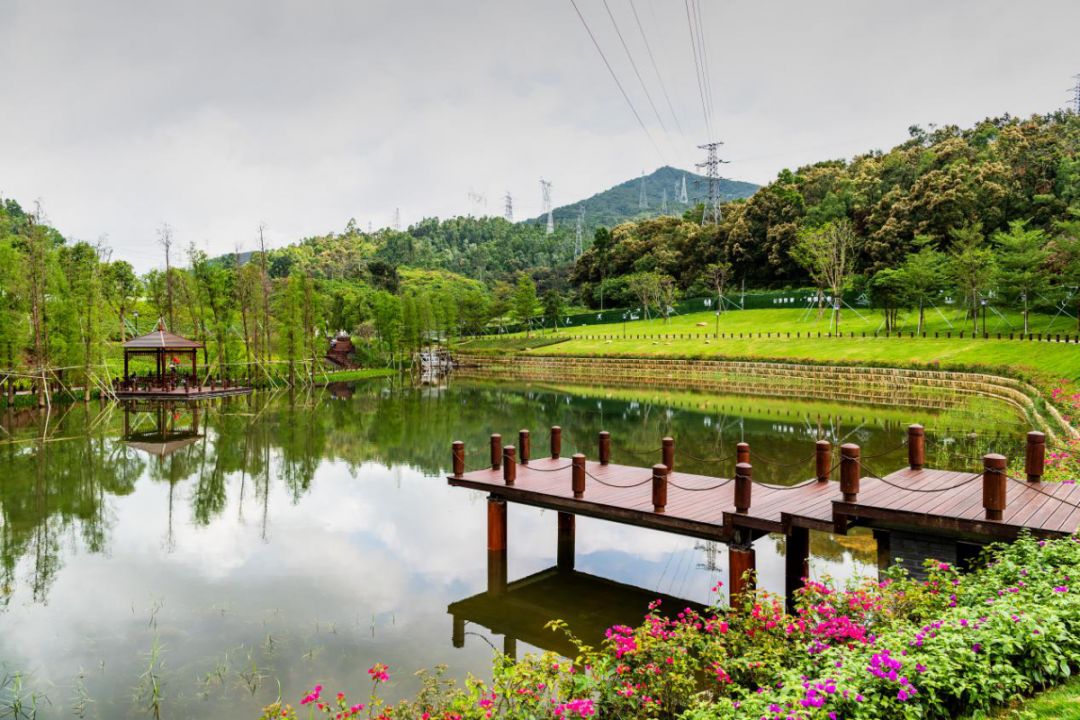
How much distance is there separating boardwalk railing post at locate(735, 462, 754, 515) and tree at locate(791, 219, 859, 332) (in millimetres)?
44539

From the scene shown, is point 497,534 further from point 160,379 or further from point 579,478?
point 160,379

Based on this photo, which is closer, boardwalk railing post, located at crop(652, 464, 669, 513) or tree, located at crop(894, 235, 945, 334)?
boardwalk railing post, located at crop(652, 464, 669, 513)

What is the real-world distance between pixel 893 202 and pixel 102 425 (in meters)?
60.0

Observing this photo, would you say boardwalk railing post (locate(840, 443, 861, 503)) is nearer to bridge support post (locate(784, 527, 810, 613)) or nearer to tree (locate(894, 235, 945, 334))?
bridge support post (locate(784, 527, 810, 613))

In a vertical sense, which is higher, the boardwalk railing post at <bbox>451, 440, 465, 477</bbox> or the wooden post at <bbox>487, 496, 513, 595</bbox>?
the boardwalk railing post at <bbox>451, 440, 465, 477</bbox>

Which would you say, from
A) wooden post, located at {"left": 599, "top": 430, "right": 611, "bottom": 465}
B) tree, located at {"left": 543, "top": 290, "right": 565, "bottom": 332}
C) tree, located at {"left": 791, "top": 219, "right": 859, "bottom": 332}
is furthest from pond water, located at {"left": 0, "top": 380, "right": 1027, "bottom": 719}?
tree, located at {"left": 543, "top": 290, "right": 565, "bottom": 332}

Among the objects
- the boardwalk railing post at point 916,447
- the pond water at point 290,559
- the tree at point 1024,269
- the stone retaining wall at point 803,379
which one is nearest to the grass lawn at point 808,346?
the stone retaining wall at point 803,379

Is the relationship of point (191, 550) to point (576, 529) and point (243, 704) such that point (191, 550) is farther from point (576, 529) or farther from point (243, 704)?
point (576, 529)

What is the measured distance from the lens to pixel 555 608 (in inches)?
367

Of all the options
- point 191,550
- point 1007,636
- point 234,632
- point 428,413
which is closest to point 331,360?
point 428,413

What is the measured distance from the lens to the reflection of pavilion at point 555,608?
8.45 metres

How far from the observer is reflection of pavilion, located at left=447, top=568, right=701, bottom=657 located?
8.45 meters

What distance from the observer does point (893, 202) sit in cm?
5991

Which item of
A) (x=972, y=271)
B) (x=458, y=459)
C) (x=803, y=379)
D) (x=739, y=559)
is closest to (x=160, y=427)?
(x=458, y=459)
